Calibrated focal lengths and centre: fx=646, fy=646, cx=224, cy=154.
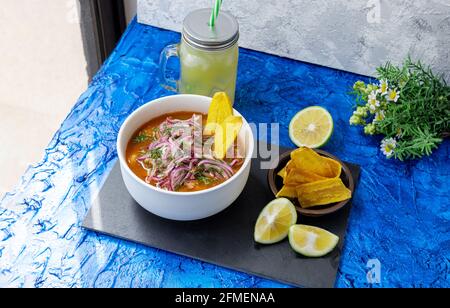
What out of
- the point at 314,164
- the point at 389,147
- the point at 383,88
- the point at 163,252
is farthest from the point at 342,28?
the point at 163,252

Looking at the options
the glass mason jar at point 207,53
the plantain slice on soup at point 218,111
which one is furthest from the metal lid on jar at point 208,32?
the plantain slice on soup at point 218,111

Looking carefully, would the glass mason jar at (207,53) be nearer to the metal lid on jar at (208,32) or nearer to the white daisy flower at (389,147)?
the metal lid on jar at (208,32)

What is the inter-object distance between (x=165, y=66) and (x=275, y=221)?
461 millimetres

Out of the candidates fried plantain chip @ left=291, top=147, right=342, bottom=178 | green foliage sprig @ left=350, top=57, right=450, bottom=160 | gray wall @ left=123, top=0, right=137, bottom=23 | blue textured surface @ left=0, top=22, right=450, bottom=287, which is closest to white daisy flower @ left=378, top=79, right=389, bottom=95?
green foliage sprig @ left=350, top=57, right=450, bottom=160

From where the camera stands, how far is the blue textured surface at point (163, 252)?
3.66ft

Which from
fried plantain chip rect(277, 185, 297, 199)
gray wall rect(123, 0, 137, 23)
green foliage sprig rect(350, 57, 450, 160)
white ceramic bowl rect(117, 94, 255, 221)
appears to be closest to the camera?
white ceramic bowl rect(117, 94, 255, 221)

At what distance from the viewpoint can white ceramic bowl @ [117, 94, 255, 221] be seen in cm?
108

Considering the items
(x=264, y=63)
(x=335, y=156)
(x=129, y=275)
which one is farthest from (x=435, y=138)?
(x=129, y=275)

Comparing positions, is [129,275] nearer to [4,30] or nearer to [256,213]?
[256,213]

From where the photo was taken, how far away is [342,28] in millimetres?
1433

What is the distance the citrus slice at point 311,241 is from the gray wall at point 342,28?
0.50 meters

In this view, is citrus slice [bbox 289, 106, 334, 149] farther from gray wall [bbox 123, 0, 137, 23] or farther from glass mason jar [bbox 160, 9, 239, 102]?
gray wall [bbox 123, 0, 137, 23]

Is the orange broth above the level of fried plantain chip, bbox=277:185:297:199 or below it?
above

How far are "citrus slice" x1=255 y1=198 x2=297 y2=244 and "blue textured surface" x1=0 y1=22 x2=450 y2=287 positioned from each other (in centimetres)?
8
